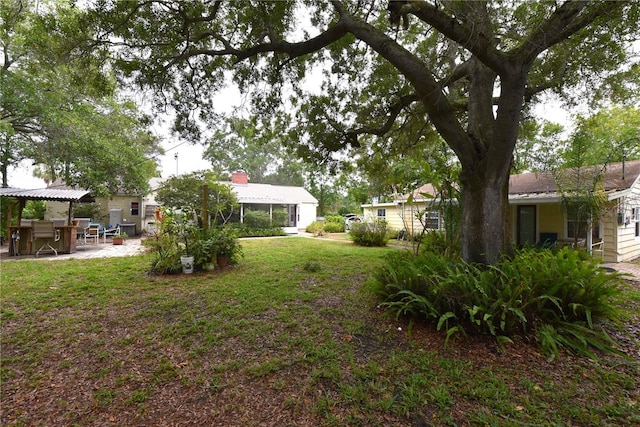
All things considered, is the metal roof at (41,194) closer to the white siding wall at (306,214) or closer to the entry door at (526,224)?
the white siding wall at (306,214)

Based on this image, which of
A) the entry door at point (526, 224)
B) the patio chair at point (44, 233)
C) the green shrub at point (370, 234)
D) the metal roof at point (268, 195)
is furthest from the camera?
the metal roof at point (268, 195)

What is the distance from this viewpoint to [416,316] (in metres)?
3.53

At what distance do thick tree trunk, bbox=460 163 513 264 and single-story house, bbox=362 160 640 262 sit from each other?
2415mm

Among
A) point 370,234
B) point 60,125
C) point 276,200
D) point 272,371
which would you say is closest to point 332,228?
point 276,200

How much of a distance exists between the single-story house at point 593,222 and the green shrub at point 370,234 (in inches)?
116

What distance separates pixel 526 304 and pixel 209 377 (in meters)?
3.51

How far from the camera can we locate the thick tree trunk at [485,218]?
13.5 ft

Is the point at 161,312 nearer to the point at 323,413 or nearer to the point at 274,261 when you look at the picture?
the point at 323,413

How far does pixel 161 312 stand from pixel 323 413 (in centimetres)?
314

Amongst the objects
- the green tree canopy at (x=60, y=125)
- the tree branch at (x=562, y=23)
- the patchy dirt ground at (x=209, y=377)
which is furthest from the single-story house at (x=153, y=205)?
the tree branch at (x=562, y=23)

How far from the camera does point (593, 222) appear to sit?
7289 mm

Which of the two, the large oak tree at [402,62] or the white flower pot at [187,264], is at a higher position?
the large oak tree at [402,62]

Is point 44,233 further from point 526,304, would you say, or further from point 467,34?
point 526,304

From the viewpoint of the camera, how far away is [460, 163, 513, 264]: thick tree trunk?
13.5ft
